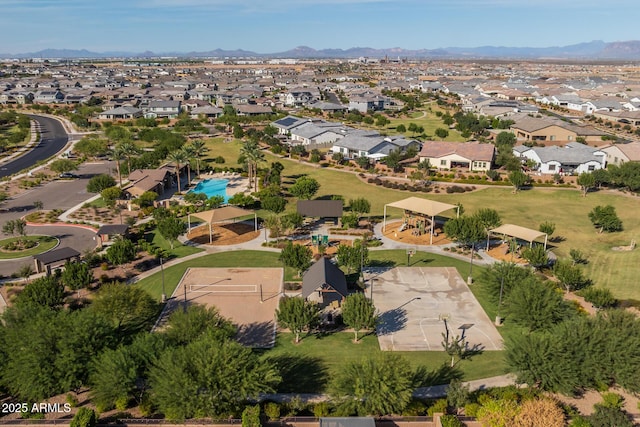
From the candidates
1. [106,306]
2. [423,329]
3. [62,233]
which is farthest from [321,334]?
[62,233]

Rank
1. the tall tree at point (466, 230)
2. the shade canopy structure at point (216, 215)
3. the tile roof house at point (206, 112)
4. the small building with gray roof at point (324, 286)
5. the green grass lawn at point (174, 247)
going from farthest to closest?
1. the tile roof house at point (206, 112)
2. the shade canopy structure at point (216, 215)
3. the green grass lawn at point (174, 247)
4. the tall tree at point (466, 230)
5. the small building with gray roof at point (324, 286)

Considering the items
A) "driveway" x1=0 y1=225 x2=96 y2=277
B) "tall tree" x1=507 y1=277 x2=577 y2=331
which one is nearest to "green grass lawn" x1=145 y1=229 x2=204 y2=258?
"driveway" x1=0 y1=225 x2=96 y2=277

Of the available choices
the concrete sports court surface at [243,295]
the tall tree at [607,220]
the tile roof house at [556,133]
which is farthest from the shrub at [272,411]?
the tile roof house at [556,133]

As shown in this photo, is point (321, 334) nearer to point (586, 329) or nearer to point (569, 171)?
point (586, 329)

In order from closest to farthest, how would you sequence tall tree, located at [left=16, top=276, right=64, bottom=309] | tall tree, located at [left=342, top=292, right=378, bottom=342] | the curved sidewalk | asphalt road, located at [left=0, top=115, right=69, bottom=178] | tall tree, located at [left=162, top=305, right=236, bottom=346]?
tall tree, located at [left=162, top=305, right=236, bottom=346]
tall tree, located at [left=342, top=292, right=378, bottom=342]
tall tree, located at [left=16, top=276, right=64, bottom=309]
the curved sidewalk
asphalt road, located at [left=0, top=115, right=69, bottom=178]

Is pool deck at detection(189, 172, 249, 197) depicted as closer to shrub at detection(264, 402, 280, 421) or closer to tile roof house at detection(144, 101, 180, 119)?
shrub at detection(264, 402, 280, 421)

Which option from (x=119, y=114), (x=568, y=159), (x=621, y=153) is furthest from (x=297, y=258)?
(x=119, y=114)

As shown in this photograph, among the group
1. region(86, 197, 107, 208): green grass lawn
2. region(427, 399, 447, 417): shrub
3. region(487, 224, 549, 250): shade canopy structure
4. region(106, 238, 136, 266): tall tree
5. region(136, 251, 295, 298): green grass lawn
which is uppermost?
region(487, 224, 549, 250): shade canopy structure

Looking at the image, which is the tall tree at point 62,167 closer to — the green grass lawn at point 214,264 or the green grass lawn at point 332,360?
the green grass lawn at point 214,264
